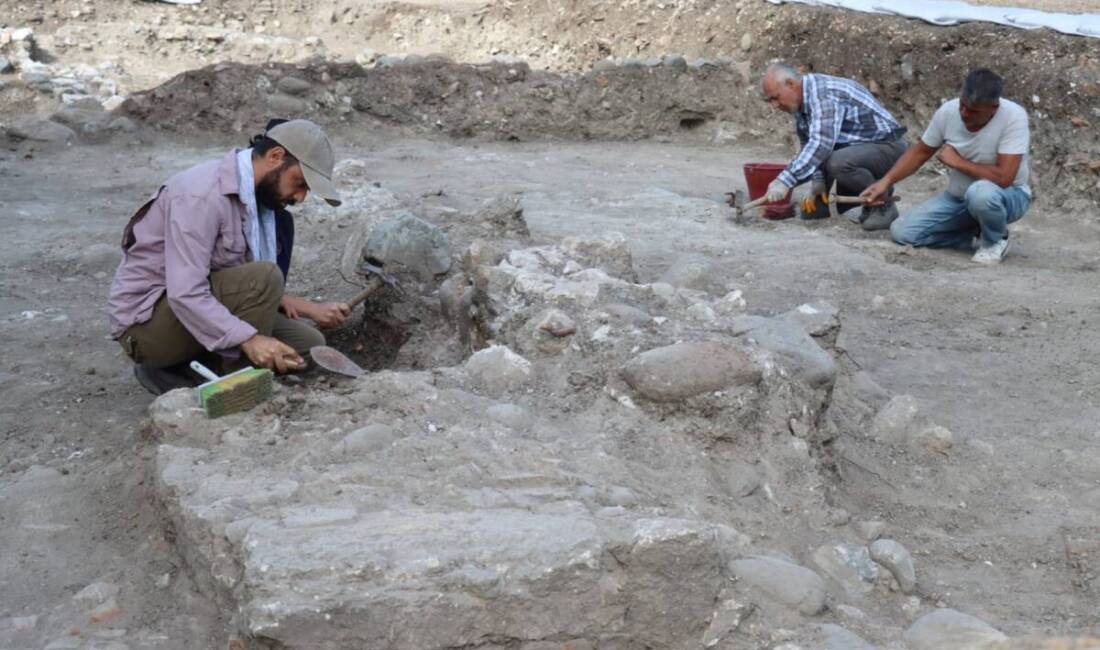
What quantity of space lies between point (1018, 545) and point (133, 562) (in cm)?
263

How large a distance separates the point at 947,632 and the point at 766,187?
4.93 m

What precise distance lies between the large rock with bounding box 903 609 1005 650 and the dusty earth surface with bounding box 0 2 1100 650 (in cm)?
8

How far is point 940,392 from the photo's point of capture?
Result: 4.98 meters

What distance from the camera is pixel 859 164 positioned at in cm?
738

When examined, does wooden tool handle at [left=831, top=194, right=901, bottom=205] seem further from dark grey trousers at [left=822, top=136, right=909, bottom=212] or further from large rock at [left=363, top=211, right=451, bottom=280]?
large rock at [left=363, top=211, right=451, bottom=280]

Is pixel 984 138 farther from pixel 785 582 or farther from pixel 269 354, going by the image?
pixel 269 354

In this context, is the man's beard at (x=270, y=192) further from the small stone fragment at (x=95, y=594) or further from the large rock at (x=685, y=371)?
the small stone fragment at (x=95, y=594)

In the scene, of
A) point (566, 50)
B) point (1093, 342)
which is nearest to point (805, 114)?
point (1093, 342)

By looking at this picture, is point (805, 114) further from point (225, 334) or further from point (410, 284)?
point (225, 334)

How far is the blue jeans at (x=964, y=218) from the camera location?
6.54 meters

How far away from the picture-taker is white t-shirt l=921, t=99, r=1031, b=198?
6.46 meters

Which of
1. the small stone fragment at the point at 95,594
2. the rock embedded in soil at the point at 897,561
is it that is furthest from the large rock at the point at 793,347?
the small stone fragment at the point at 95,594

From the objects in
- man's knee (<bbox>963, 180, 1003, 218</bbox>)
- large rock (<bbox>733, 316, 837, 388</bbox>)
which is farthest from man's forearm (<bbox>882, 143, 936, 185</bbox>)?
large rock (<bbox>733, 316, 837, 388</bbox>)

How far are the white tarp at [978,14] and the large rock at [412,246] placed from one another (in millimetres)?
5238
